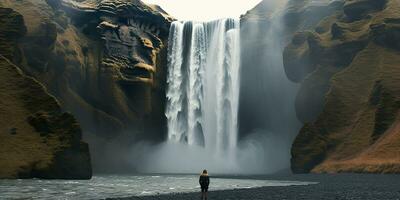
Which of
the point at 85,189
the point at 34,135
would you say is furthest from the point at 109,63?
the point at 85,189

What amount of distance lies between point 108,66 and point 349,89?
4512cm

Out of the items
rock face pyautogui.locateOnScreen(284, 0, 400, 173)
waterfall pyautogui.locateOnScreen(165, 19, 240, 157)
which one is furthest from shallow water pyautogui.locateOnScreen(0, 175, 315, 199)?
waterfall pyautogui.locateOnScreen(165, 19, 240, 157)

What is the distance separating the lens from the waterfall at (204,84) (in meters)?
98.9

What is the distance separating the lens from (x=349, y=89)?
80562 millimetres

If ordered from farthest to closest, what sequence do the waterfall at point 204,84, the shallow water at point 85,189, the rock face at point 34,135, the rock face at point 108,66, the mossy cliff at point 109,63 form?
1. the waterfall at point 204,84
2. the mossy cliff at point 109,63
3. the rock face at point 108,66
4. the rock face at point 34,135
5. the shallow water at point 85,189

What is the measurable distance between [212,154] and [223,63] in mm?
18309

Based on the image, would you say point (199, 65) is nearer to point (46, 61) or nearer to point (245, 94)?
point (245, 94)

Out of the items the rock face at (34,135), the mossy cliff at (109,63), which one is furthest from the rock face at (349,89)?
the rock face at (34,135)

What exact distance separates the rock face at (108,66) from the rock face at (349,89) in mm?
28664

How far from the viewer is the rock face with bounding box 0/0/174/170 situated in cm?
9381

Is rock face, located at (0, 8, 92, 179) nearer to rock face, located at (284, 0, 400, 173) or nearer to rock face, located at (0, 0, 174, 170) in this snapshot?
rock face, located at (0, 0, 174, 170)

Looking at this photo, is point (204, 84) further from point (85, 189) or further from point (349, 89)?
point (85, 189)

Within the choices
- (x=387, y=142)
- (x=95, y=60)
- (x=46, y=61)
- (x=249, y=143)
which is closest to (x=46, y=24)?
(x=46, y=61)

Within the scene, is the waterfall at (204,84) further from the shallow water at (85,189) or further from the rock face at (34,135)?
the shallow water at (85,189)
